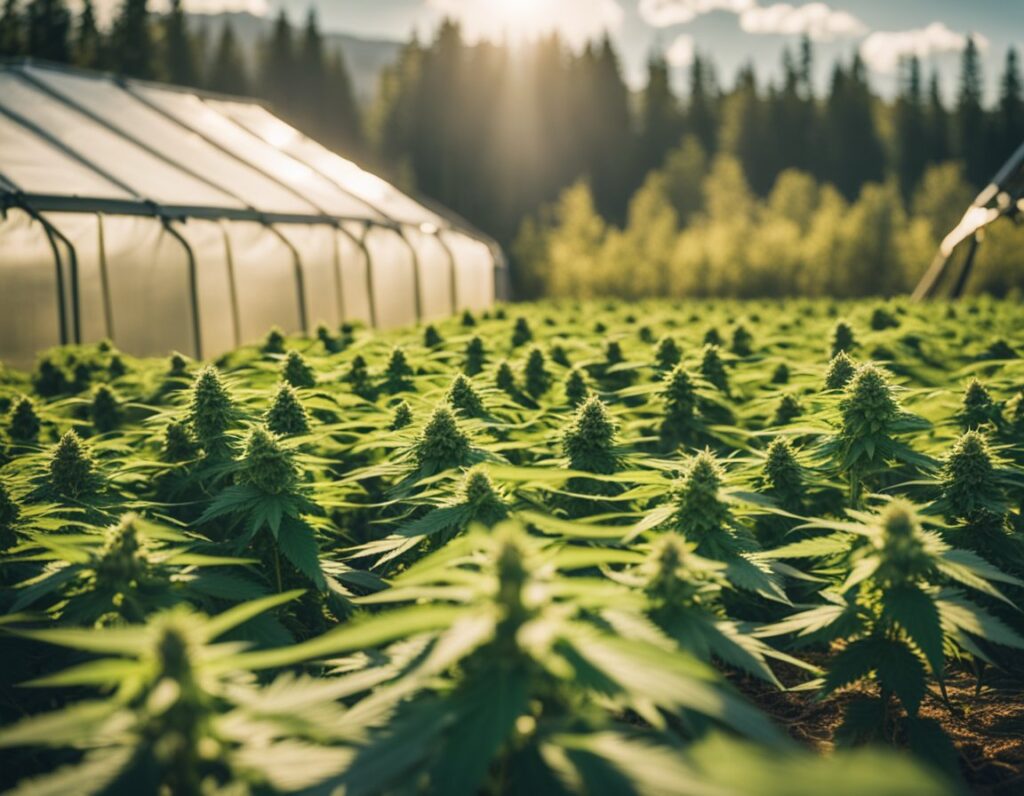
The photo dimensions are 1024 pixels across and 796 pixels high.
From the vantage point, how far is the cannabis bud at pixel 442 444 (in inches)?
93.6

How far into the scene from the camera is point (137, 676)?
1.10m

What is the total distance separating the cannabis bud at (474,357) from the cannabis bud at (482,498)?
2.16 meters

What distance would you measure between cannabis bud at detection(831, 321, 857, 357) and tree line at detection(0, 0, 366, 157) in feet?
129

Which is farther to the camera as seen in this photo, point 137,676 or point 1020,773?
point 1020,773

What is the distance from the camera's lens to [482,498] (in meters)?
1.99

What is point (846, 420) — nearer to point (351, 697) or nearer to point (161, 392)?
point (351, 697)

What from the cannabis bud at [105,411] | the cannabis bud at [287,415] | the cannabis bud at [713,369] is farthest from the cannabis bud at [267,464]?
the cannabis bud at [713,369]

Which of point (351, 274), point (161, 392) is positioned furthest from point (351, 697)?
point (351, 274)

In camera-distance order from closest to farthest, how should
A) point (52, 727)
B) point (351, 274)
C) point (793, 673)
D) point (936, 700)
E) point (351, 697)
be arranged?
point (52, 727) → point (351, 697) → point (936, 700) → point (793, 673) → point (351, 274)

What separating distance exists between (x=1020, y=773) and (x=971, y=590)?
65 centimetres

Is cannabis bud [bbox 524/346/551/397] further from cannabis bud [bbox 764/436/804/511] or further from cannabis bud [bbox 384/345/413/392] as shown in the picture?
cannabis bud [bbox 764/436/804/511]

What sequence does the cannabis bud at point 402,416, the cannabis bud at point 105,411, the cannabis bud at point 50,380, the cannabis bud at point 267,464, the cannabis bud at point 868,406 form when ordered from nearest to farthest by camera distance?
the cannabis bud at point 267,464, the cannabis bud at point 868,406, the cannabis bud at point 402,416, the cannabis bud at point 105,411, the cannabis bud at point 50,380

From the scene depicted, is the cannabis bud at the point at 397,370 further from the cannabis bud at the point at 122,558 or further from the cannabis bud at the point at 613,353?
the cannabis bud at the point at 122,558

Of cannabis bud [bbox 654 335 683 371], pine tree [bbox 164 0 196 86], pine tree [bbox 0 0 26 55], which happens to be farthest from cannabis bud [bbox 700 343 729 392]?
pine tree [bbox 164 0 196 86]
